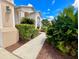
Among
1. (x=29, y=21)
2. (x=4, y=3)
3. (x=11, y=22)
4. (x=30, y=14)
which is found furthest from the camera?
(x=30, y=14)

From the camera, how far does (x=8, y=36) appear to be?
9.65 m

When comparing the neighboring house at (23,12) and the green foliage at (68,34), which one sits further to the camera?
the neighboring house at (23,12)

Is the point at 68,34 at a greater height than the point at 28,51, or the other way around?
the point at 68,34

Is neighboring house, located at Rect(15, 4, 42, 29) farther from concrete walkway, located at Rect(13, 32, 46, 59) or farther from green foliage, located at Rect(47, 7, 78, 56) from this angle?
green foliage, located at Rect(47, 7, 78, 56)

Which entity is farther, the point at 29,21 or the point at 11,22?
the point at 29,21

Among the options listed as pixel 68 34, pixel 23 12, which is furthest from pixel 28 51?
pixel 23 12

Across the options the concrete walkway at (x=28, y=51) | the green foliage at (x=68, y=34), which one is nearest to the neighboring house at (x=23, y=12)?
the concrete walkway at (x=28, y=51)

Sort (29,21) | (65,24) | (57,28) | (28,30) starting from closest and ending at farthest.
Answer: (65,24)
(57,28)
(28,30)
(29,21)

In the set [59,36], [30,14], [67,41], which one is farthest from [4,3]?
[30,14]

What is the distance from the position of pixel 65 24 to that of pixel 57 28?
2.78 feet

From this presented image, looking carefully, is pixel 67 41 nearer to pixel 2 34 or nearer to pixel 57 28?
pixel 57 28

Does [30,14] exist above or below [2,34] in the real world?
above

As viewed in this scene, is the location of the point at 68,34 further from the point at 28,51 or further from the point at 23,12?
the point at 23,12

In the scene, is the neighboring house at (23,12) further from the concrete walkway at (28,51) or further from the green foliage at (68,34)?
the green foliage at (68,34)
